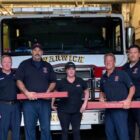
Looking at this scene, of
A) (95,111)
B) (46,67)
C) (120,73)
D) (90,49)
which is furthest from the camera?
(90,49)

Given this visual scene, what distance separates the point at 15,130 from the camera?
7.55 meters

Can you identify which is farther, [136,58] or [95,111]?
[95,111]

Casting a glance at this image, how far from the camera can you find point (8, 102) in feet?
24.3

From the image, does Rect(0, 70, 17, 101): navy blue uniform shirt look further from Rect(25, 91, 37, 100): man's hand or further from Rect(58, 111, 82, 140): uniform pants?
Rect(58, 111, 82, 140): uniform pants

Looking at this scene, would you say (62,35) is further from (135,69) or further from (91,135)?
(91,135)

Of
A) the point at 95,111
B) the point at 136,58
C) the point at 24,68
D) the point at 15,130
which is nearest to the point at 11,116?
the point at 15,130

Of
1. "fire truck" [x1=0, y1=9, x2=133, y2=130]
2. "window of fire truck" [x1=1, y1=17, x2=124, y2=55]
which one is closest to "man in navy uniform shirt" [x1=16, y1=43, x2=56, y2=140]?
"fire truck" [x1=0, y1=9, x2=133, y2=130]

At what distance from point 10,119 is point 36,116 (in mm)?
401

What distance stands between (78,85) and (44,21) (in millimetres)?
2122

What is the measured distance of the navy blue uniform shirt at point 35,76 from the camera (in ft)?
24.2

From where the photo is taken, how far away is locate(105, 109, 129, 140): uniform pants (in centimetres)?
709

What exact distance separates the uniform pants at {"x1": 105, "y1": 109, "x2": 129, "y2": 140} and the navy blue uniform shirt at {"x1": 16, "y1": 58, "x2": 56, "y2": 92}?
103 centimetres

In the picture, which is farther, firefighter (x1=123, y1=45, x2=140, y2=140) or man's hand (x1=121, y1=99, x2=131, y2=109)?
firefighter (x1=123, y1=45, x2=140, y2=140)

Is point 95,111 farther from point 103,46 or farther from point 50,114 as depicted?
point 103,46
